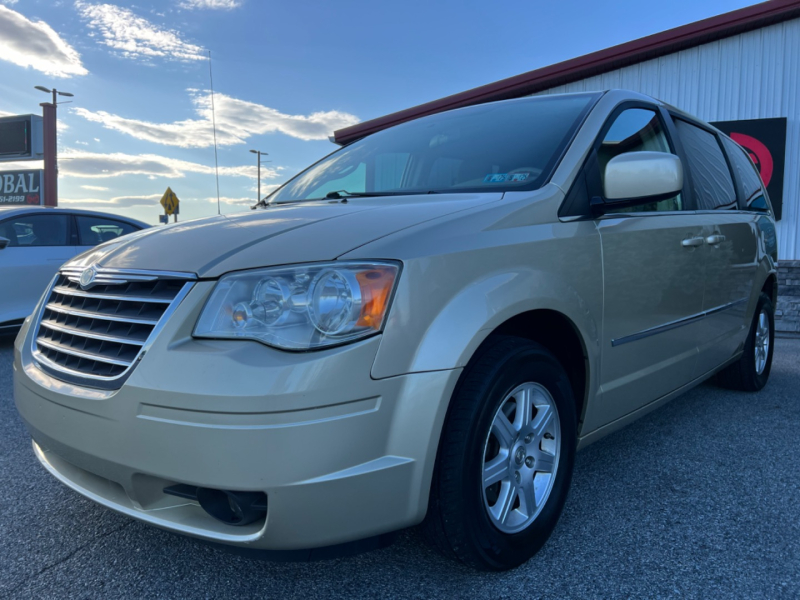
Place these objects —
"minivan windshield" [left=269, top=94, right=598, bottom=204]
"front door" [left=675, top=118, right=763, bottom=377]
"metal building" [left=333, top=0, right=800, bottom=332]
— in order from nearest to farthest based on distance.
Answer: "minivan windshield" [left=269, top=94, right=598, bottom=204]
"front door" [left=675, top=118, right=763, bottom=377]
"metal building" [left=333, top=0, right=800, bottom=332]

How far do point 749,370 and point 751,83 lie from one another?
21.4ft

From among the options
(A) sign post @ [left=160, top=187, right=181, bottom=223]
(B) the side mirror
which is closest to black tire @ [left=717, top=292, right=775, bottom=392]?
(B) the side mirror

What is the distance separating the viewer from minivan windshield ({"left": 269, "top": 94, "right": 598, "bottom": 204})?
239 centimetres

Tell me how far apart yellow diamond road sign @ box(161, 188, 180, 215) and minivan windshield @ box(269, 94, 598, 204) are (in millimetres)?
24190

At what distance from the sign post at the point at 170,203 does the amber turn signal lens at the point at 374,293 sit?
84.6 ft

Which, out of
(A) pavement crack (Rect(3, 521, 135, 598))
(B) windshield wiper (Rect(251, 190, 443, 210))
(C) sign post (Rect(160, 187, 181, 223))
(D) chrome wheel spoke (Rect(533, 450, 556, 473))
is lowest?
(A) pavement crack (Rect(3, 521, 135, 598))

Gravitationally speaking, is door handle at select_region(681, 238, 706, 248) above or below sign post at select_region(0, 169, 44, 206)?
below

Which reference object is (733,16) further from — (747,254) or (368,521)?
(368,521)

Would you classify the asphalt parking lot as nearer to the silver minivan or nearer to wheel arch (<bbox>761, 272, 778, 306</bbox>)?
the silver minivan

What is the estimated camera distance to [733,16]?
857 centimetres

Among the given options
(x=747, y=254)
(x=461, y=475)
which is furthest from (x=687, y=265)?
(x=461, y=475)

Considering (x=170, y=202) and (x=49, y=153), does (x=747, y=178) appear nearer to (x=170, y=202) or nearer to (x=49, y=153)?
(x=170, y=202)

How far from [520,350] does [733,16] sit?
8925 millimetres

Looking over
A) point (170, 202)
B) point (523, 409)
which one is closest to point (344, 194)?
point (523, 409)
